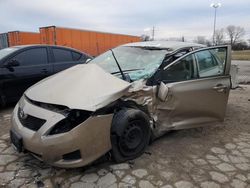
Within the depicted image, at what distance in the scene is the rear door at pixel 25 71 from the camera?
5.51m

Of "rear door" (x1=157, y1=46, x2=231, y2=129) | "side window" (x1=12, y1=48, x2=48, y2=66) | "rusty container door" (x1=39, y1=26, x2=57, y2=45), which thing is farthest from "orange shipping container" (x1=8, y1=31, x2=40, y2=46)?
"rear door" (x1=157, y1=46, x2=231, y2=129)

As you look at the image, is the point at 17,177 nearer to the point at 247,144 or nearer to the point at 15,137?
the point at 15,137

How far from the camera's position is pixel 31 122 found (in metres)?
2.91

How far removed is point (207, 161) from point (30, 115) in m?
2.24

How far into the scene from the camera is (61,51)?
661cm

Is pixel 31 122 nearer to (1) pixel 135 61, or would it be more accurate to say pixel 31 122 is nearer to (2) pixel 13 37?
(1) pixel 135 61

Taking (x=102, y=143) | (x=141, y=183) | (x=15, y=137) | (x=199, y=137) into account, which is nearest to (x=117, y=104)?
(x=102, y=143)

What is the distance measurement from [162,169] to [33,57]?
4.18m

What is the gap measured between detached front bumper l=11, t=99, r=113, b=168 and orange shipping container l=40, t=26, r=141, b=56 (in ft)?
38.0

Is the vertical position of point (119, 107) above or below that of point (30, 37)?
below

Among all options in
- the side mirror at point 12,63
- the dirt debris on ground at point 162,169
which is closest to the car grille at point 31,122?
Result: the dirt debris on ground at point 162,169

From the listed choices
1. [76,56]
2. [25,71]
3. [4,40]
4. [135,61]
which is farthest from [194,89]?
[4,40]

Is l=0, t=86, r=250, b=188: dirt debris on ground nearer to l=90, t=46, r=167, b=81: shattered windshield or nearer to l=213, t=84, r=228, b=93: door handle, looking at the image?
l=213, t=84, r=228, b=93: door handle

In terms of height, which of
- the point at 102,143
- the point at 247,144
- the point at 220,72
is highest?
the point at 220,72
